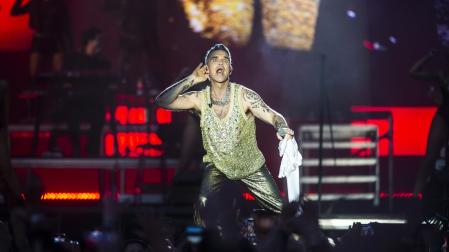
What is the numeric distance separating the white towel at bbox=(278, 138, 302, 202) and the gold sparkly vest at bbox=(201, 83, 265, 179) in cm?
39

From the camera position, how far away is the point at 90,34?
38.0 feet

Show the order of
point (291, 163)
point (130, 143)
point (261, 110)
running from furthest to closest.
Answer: point (130, 143) < point (261, 110) < point (291, 163)

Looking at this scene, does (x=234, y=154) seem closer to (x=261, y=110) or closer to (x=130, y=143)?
(x=261, y=110)

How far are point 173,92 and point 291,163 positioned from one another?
1.10 meters

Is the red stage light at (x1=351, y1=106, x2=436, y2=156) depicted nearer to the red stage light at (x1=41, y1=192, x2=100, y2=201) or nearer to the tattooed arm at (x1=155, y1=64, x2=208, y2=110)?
the red stage light at (x1=41, y1=192, x2=100, y2=201)

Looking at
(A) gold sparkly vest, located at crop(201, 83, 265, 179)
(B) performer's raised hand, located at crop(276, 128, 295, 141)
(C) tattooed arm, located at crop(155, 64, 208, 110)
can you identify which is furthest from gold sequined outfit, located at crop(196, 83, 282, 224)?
(B) performer's raised hand, located at crop(276, 128, 295, 141)

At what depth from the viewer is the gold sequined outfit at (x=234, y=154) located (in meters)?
7.72

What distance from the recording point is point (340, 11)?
39.8ft

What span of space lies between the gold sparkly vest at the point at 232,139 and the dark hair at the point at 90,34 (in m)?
4.13

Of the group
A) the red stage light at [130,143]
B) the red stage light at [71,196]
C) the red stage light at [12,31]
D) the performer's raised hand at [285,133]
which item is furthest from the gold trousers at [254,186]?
the red stage light at [12,31]

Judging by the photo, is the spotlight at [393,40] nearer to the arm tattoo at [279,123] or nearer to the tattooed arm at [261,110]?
the tattooed arm at [261,110]

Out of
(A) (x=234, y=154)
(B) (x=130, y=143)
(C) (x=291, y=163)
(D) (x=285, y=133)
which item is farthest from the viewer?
(B) (x=130, y=143)

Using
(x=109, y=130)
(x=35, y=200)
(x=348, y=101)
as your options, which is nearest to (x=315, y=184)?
(x=348, y=101)

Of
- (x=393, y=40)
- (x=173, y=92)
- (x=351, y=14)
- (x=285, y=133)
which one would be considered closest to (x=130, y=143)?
(x=351, y=14)
